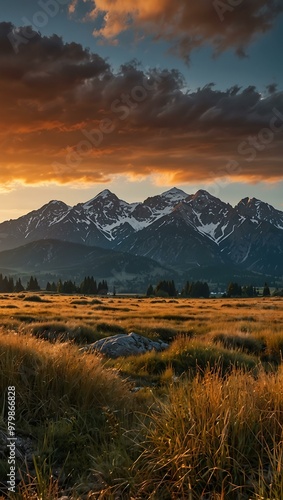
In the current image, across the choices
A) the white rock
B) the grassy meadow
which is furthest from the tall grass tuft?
the white rock

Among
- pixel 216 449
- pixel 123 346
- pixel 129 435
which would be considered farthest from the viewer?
pixel 123 346

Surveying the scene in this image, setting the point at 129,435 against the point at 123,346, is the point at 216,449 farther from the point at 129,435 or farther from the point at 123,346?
the point at 123,346

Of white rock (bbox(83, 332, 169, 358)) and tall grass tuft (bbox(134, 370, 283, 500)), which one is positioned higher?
tall grass tuft (bbox(134, 370, 283, 500))

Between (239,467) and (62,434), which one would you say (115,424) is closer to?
(62,434)

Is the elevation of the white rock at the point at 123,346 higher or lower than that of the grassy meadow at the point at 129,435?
lower

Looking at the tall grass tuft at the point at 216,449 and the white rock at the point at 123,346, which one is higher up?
the tall grass tuft at the point at 216,449

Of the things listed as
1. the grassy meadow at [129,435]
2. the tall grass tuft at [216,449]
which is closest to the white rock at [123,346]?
the grassy meadow at [129,435]

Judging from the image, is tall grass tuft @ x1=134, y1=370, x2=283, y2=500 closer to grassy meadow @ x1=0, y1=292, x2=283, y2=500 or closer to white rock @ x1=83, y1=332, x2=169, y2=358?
grassy meadow @ x1=0, y1=292, x2=283, y2=500

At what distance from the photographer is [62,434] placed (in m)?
5.47

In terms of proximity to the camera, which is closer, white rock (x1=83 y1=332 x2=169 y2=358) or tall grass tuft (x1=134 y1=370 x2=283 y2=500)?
tall grass tuft (x1=134 y1=370 x2=283 y2=500)

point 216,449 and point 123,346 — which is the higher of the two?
point 216,449

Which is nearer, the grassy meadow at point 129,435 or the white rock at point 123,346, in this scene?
the grassy meadow at point 129,435

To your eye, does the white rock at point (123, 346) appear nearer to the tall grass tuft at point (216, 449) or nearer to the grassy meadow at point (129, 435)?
the grassy meadow at point (129, 435)

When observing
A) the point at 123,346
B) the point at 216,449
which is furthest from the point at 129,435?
the point at 123,346
